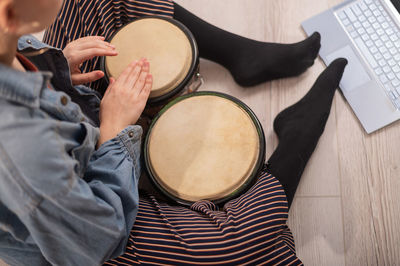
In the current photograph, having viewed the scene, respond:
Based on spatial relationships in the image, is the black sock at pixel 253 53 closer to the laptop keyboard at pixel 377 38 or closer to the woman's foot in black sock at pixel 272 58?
the woman's foot in black sock at pixel 272 58

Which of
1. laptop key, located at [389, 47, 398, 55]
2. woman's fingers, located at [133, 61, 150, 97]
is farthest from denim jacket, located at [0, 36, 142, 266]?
laptop key, located at [389, 47, 398, 55]

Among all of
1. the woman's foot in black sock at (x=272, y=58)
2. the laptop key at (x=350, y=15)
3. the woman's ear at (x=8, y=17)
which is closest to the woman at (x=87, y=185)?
the woman's ear at (x=8, y=17)

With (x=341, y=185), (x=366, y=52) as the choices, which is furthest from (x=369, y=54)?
(x=341, y=185)

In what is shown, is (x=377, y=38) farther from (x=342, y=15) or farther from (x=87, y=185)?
(x=87, y=185)

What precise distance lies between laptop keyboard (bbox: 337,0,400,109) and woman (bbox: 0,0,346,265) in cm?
38

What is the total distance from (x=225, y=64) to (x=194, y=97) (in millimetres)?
369

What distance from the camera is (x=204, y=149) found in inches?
31.8

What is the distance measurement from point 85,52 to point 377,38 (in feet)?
2.94

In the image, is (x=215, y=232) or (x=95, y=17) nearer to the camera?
(x=215, y=232)

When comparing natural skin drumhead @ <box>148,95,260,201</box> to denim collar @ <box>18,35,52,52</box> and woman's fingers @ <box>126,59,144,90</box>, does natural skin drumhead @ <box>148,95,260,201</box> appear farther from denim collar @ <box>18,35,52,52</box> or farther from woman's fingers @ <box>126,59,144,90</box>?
denim collar @ <box>18,35,52,52</box>

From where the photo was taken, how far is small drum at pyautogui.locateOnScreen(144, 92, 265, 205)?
79cm

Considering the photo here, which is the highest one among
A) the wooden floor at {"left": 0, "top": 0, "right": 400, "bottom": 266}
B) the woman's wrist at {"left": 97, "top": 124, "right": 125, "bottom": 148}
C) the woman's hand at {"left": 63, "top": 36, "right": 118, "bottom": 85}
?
the woman's hand at {"left": 63, "top": 36, "right": 118, "bottom": 85}

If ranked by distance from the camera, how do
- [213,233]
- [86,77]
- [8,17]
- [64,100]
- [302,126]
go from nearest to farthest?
[8,17] < [64,100] < [213,233] < [86,77] < [302,126]

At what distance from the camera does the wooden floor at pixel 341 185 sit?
1.04 m
